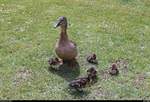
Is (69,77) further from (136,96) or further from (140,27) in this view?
(140,27)

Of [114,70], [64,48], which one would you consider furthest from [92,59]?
[64,48]

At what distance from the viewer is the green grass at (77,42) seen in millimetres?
8039

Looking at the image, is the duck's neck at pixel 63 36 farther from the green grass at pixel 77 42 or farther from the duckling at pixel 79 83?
the duckling at pixel 79 83

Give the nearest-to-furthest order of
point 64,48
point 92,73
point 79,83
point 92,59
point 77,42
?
1. point 79,83
2. point 92,73
3. point 64,48
4. point 92,59
5. point 77,42

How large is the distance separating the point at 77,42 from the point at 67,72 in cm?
169

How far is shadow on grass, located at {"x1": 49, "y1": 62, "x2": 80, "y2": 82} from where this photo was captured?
333 inches

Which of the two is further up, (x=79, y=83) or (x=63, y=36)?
(x=63, y=36)

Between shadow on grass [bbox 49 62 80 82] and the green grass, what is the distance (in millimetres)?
88

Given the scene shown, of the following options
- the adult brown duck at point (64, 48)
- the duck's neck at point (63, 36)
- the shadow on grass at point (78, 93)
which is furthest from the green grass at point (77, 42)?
the duck's neck at point (63, 36)

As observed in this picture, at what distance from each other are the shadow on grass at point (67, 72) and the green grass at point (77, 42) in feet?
0.29

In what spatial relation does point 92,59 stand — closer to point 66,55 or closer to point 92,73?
point 66,55

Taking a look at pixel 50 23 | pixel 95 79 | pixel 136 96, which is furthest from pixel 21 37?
pixel 136 96

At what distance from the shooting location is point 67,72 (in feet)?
28.5

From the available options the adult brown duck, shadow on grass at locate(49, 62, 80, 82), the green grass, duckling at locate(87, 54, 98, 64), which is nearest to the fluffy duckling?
the green grass
